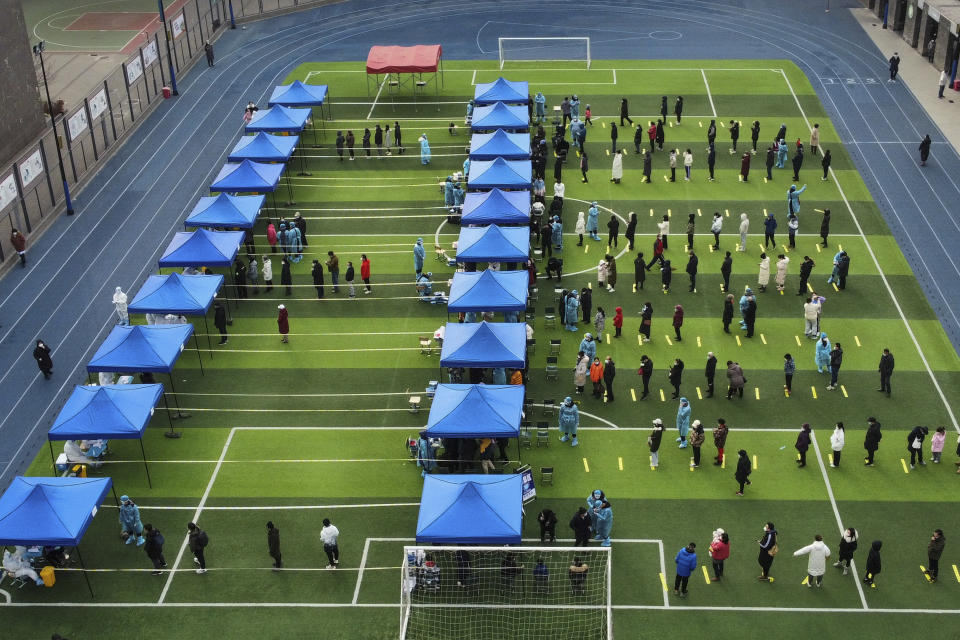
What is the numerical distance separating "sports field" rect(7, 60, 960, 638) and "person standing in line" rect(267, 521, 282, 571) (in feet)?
1.04

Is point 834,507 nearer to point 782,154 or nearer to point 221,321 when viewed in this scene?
point 221,321

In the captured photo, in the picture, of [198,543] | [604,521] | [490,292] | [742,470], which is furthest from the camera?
[490,292]

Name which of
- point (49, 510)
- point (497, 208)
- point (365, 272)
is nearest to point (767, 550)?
point (49, 510)

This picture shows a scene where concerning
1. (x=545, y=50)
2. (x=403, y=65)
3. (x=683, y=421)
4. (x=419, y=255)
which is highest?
(x=403, y=65)

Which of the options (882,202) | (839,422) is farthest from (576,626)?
(882,202)

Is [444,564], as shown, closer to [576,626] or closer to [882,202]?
[576,626]

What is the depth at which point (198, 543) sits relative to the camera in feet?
88.0

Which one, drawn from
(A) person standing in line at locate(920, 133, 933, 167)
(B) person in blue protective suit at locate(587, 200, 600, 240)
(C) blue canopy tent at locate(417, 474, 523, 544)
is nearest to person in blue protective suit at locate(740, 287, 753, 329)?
(B) person in blue protective suit at locate(587, 200, 600, 240)

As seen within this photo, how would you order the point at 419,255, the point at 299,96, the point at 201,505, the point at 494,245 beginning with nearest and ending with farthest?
1. the point at 201,505
2. the point at 494,245
3. the point at 419,255
4. the point at 299,96

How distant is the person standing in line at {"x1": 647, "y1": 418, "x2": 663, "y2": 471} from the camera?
29.8 m

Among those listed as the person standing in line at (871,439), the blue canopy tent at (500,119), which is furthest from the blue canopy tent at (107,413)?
the blue canopy tent at (500,119)

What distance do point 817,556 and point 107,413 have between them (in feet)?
61.6

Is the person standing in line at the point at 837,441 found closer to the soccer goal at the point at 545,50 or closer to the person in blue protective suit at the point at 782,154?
the person in blue protective suit at the point at 782,154

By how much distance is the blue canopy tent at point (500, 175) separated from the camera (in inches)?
1688
